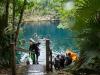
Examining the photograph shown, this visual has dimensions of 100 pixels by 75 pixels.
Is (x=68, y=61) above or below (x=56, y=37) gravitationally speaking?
above

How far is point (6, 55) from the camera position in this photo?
40.0 feet

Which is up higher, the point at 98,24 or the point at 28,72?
the point at 98,24

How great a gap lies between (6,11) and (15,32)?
0.99 metres

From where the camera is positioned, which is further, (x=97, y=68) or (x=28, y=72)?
(x=28, y=72)

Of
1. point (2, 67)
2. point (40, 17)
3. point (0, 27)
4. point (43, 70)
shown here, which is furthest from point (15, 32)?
point (40, 17)

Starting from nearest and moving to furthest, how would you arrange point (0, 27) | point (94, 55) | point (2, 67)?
1. point (94, 55)
2. point (2, 67)
3. point (0, 27)

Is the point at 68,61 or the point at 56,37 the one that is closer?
the point at 68,61

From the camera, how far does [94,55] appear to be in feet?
14.2

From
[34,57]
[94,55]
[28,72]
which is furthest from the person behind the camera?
[34,57]

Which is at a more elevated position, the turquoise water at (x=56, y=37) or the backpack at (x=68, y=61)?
the backpack at (x=68, y=61)

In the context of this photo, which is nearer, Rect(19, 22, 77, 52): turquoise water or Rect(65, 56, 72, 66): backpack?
Rect(65, 56, 72, 66): backpack

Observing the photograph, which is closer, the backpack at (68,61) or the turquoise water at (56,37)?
the backpack at (68,61)

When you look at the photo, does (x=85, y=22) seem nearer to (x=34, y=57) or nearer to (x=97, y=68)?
(x=97, y=68)

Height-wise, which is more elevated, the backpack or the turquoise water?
the backpack
